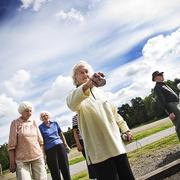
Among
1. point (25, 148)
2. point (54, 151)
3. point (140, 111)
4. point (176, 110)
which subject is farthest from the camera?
point (140, 111)

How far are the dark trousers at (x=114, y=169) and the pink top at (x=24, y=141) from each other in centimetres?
266

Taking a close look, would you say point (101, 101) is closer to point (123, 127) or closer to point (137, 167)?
point (123, 127)

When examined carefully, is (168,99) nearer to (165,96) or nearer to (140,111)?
(165,96)

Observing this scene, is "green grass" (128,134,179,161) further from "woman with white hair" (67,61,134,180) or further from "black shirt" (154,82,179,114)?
"woman with white hair" (67,61,134,180)

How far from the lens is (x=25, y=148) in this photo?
239 inches

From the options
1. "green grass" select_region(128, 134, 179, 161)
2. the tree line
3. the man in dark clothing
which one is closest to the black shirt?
the man in dark clothing

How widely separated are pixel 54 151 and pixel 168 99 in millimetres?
2684

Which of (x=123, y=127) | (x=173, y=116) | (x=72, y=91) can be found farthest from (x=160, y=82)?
(x=72, y=91)

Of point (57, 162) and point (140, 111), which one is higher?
point (140, 111)

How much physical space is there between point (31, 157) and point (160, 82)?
3.49 m

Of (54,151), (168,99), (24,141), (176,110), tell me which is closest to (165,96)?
(168,99)

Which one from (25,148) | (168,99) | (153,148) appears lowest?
(153,148)

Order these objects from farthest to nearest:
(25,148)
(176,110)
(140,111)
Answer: (140,111) < (176,110) < (25,148)

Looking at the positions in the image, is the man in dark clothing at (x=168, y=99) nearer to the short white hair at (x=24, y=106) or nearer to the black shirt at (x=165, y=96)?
the black shirt at (x=165, y=96)
